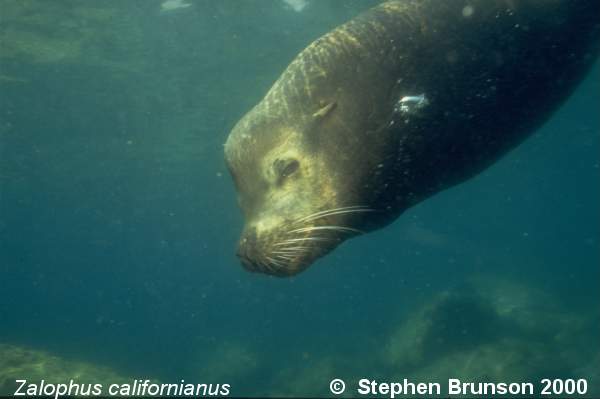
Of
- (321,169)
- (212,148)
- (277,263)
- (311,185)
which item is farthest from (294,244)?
(212,148)

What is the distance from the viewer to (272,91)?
3.79 meters

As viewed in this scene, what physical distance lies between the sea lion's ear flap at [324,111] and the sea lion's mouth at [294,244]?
0.64 meters

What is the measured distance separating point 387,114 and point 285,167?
29.5 inches

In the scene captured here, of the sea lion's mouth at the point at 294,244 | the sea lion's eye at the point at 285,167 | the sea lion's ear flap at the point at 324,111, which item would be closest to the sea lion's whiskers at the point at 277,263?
the sea lion's mouth at the point at 294,244

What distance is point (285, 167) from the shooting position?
129 inches

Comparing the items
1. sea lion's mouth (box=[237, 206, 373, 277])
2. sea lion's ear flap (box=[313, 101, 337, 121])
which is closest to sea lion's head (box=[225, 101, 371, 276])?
sea lion's mouth (box=[237, 206, 373, 277])

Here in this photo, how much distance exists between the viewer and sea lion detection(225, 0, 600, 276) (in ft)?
10.4

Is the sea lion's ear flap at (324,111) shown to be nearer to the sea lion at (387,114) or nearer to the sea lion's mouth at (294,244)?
the sea lion at (387,114)

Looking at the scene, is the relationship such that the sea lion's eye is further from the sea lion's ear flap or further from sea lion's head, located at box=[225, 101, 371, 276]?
Result: the sea lion's ear flap

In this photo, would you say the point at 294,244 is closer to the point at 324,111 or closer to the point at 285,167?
the point at 285,167

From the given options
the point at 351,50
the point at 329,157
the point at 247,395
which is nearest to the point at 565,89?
the point at 351,50

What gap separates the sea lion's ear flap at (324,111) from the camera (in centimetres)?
328

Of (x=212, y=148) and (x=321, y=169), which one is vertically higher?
(x=321, y=169)

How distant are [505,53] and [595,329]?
14091 mm
